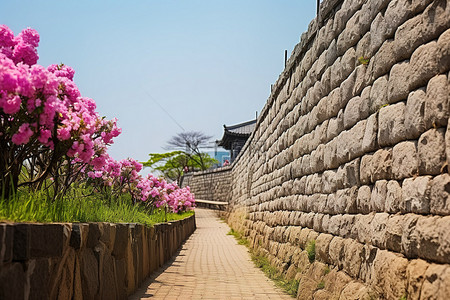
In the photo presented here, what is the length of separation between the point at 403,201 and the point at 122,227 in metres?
2.86

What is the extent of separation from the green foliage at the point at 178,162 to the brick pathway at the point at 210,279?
44.0 meters

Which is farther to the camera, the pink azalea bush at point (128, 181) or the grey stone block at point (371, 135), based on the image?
the pink azalea bush at point (128, 181)

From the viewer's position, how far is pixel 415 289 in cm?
311

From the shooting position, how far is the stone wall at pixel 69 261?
2.49 m

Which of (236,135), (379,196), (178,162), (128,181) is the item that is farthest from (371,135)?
(178,162)

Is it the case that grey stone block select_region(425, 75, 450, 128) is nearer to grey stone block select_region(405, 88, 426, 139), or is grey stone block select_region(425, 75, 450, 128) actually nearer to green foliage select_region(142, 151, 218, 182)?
grey stone block select_region(405, 88, 426, 139)

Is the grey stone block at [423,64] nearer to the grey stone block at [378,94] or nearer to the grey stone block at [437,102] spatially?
the grey stone block at [437,102]

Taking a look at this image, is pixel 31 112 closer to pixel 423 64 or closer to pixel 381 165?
pixel 381 165

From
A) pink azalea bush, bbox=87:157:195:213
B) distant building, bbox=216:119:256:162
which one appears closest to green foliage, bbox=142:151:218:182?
distant building, bbox=216:119:256:162

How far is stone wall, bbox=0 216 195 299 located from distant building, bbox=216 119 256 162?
34115mm

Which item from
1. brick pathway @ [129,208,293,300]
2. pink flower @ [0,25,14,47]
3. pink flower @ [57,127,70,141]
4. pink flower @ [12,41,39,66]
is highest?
pink flower @ [0,25,14,47]

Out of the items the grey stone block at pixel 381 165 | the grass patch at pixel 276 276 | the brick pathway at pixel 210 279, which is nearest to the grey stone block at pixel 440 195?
the grey stone block at pixel 381 165

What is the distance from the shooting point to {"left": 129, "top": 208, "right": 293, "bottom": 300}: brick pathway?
593 cm

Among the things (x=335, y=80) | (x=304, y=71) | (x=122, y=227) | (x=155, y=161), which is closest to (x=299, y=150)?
(x=304, y=71)
